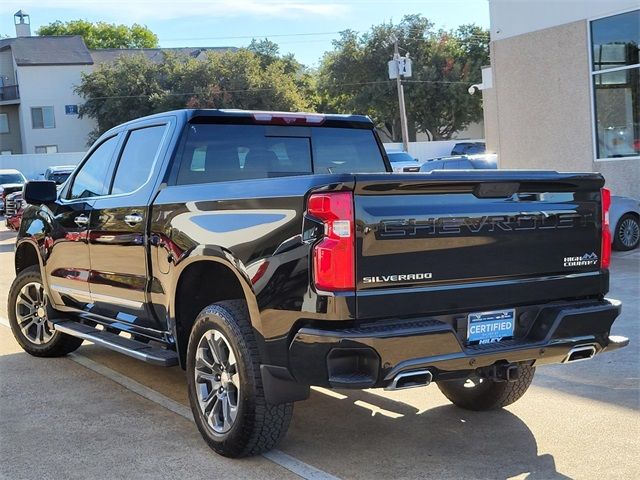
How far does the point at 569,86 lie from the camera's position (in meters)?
15.4

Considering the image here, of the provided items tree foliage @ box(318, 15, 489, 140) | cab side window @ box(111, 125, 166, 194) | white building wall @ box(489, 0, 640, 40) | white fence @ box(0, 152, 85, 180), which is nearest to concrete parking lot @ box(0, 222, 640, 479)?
cab side window @ box(111, 125, 166, 194)

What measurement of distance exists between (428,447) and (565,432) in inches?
35.3

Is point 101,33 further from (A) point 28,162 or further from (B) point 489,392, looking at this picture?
(B) point 489,392

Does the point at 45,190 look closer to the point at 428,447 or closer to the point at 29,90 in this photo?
the point at 428,447

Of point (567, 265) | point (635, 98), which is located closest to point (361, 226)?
point (567, 265)

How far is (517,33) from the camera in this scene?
16391 millimetres

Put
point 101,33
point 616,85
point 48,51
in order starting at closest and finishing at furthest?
point 616,85 < point 48,51 < point 101,33

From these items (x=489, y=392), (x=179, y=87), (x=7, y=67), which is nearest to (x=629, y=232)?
(x=489, y=392)

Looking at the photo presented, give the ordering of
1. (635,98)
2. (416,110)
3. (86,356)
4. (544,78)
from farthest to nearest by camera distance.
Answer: (416,110)
(544,78)
(635,98)
(86,356)

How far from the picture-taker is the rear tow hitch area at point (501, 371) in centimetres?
414

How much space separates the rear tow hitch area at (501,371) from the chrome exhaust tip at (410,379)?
16.1 inches

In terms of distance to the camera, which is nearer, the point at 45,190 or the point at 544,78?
the point at 45,190

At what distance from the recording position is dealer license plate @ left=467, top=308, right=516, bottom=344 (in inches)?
161

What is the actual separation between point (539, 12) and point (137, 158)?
39.8 ft
